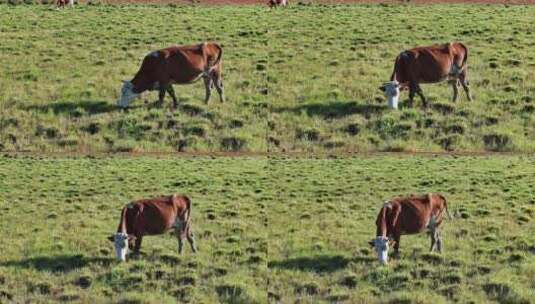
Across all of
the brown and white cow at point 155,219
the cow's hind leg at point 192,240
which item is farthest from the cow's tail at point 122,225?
the cow's hind leg at point 192,240

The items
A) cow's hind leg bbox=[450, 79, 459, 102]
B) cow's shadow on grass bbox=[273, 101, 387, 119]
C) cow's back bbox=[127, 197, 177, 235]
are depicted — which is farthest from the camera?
cow's hind leg bbox=[450, 79, 459, 102]

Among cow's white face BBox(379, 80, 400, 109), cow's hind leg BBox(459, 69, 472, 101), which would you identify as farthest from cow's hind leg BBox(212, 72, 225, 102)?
cow's hind leg BBox(459, 69, 472, 101)

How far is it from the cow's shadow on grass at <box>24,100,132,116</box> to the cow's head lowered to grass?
5.57m

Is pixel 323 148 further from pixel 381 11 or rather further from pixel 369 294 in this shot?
pixel 381 11

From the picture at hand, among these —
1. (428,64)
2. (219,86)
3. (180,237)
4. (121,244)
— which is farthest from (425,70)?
Answer: (121,244)

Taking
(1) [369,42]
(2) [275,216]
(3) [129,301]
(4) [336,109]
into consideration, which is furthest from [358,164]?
(3) [129,301]

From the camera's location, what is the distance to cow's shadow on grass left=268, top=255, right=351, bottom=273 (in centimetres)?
2534

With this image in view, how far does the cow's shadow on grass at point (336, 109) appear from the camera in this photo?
99.1ft

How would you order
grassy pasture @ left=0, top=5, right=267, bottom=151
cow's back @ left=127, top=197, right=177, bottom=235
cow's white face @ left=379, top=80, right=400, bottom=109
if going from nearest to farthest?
cow's back @ left=127, top=197, right=177, bottom=235 < grassy pasture @ left=0, top=5, right=267, bottom=151 < cow's white face @ left=379, top=80, right=400, bottom=109

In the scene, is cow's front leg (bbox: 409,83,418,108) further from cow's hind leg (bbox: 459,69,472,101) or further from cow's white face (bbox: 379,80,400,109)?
cow's hind leg (bbox: 459,69,472,101)

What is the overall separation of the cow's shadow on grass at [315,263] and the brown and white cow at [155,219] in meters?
2.33

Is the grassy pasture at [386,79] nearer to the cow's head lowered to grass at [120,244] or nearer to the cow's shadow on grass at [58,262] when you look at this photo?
the cow's head lowered to grass at [120,244]

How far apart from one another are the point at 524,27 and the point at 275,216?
16300 millimetres

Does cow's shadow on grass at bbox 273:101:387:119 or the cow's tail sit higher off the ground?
cow's shadow on grass at bbox 273:101:387:119
